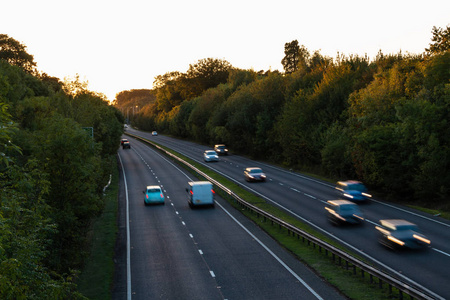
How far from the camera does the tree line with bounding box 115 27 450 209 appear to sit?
1448 inches

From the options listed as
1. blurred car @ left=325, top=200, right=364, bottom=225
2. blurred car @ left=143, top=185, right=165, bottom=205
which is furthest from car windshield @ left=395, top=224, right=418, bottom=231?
blurred car @ left=143, top=185, right=165, bottom=205

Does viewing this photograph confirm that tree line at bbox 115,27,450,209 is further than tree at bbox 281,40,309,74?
No

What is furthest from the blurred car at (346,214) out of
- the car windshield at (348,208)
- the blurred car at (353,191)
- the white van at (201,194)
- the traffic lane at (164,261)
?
the white van at (201,194)

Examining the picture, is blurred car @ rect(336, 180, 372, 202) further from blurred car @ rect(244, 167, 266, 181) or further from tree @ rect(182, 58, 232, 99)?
tree @ rect(182, 58, 232, 99)

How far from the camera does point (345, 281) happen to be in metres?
18.5

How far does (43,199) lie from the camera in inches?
696

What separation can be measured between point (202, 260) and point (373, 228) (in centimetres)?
1185

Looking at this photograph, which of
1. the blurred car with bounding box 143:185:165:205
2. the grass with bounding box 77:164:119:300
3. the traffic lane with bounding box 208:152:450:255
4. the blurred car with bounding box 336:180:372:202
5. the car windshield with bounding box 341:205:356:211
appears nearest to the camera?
the grass with bounding box 77:164:119:300

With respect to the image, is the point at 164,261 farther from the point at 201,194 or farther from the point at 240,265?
the point at 201,194

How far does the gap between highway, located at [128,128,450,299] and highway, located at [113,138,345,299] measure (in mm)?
3892

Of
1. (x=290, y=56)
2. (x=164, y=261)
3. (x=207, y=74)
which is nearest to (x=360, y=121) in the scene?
(x=164, y=261)

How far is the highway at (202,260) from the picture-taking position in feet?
59.3

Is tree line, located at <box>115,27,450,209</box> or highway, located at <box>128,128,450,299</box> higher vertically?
tree line, located at <box>115,27,450,209</box>

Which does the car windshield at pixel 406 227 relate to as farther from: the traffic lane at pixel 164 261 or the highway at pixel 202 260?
the traffic lane at pixel 164 261
